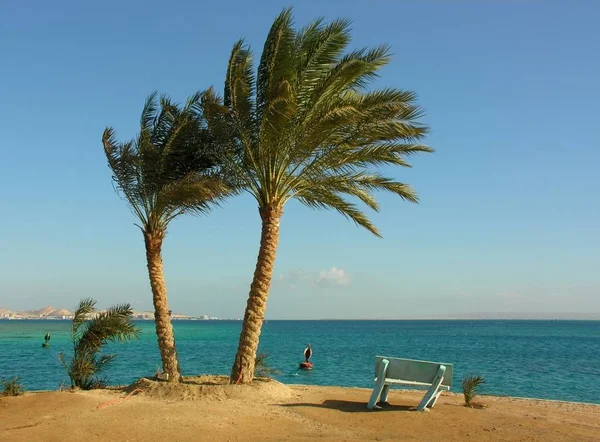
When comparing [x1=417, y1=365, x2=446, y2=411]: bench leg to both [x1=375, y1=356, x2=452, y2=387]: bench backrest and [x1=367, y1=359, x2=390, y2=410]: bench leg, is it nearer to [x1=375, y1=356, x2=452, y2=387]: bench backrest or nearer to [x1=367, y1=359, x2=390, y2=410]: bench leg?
[x1=375, y1=356, x2=452, y2=387]: bench backrest

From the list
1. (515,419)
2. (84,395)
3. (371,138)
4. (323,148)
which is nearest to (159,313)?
(84,395)

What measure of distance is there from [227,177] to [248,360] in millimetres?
4557

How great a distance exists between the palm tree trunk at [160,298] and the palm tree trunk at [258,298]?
1769 mm

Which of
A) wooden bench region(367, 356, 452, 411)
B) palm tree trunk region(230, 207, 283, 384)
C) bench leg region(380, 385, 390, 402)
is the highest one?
palm tree trunk region(230, 207, 283, 384)

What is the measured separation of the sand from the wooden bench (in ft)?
1.08

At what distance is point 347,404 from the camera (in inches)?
487

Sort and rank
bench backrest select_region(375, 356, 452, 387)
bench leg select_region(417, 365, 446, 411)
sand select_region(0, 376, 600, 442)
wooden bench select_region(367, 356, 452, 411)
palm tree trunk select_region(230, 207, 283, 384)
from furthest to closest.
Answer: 1. palm tree trunk select_region(230, 207, 283, 384)
2. bench backrest select_region(375, 356, 452, 387)
3. wooden bench select_region(367, 356, 452, 411)
4. bench leg select_region(417, 365, 446, 411)
5. sand select_region(0, 376, 600, 442)

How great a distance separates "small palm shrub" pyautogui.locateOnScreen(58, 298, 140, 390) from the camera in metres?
15.6

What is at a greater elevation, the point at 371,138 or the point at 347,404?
the point at 371,138

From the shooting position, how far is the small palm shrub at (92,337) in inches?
615

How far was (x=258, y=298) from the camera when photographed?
14.0 metres

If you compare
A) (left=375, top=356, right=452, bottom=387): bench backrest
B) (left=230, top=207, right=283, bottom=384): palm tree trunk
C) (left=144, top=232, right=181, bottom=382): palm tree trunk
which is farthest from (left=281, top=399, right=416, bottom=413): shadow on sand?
(left=144, top=232, right=181, bottom=382): palm tree trunk

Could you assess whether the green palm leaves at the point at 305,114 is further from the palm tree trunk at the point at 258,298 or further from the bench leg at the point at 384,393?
the bench leg at the point at 384,393

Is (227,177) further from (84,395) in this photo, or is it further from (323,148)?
(84,395)
